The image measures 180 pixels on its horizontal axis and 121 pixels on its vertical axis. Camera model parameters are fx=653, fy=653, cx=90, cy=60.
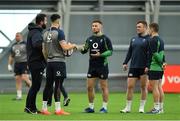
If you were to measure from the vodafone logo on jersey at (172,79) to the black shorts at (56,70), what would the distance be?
432 inches

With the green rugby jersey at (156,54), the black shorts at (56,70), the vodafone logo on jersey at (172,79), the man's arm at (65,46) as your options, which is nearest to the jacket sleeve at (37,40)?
the black shorts at (56,70)

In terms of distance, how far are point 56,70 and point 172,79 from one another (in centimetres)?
1141

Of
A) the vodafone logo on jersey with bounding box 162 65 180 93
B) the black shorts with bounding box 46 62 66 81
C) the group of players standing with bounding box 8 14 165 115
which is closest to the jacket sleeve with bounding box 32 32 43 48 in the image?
the group of players standing with bounding box 8 14 165 115

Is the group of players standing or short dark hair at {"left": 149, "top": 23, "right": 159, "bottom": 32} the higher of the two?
short dark hair at {"left": 149, "top": 23, "right": 159, "bottom": 32}

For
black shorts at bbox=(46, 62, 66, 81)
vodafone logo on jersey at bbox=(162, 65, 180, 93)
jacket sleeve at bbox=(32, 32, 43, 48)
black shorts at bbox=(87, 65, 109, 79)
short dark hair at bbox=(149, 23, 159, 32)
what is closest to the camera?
black shorts at bbox=(46, 62, 66, 81)

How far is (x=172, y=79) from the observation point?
24.3 metres

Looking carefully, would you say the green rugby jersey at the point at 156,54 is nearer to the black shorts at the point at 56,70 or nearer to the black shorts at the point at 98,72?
the black shorts at the point at 98,72

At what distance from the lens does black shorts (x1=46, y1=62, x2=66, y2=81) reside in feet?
44.5

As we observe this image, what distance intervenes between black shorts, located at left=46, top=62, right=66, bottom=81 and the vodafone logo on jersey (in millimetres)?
10969

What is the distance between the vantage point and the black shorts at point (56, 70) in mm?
13555

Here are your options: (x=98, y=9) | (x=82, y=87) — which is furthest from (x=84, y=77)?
(x=98, y=9)

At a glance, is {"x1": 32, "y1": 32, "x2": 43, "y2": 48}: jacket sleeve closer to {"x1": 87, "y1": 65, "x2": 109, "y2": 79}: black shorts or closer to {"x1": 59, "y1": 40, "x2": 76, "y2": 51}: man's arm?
{"x1": 59, "y1": 40, "x2": 76, "y2": 51}: man's arm

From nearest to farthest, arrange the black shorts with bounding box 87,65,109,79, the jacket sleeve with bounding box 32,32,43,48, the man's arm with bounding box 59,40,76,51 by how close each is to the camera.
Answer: the man's arm with bounding box 59,40,76,51, the jacket sleeve with bounding box 32,32,43,48, the black shorts with bounding box 87,65,109,79

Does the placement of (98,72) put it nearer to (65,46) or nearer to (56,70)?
(56,70)
